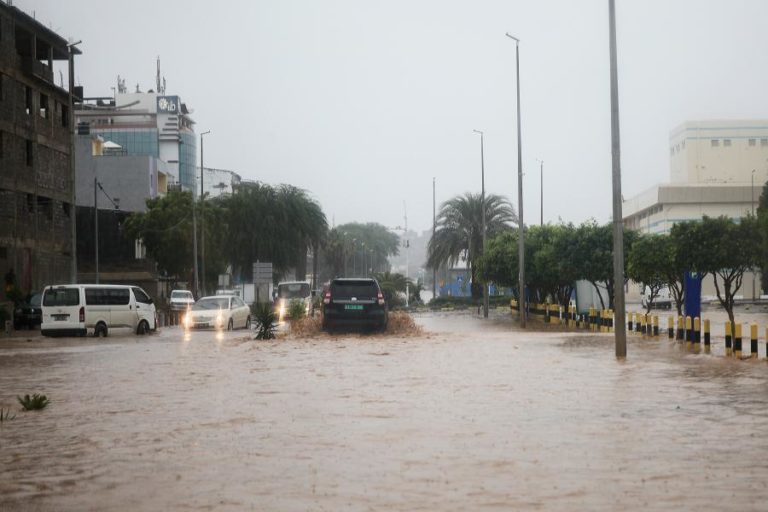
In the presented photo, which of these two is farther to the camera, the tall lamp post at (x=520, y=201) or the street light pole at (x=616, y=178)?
the tall lamp post at (x=520, y=201)

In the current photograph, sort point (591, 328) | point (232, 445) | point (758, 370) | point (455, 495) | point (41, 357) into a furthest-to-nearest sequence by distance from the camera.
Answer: point (591, 328)
point (41, 357)
point (758, 370)
point (232, 445)
point (455, 495)

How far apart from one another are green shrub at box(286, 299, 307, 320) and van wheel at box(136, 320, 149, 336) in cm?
960

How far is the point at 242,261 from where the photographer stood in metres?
75.7

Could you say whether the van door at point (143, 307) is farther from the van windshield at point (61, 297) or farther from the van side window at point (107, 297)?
the van windshield at point (61, 297)

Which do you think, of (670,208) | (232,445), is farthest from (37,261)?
(670,208)

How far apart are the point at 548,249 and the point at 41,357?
1127 inches

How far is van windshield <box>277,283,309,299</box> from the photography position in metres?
52.6

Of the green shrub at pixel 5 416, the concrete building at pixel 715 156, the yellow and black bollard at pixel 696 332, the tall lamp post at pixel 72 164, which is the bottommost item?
the green shrub at pixel 5 416

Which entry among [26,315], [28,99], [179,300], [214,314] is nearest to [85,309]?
[214,314]

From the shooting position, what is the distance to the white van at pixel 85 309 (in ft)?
114

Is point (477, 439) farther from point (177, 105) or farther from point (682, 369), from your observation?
point (177, 105)

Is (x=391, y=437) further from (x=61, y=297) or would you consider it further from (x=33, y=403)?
(x=61, y=297)

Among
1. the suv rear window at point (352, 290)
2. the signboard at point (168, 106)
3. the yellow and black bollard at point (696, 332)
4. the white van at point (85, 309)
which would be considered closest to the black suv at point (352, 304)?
the suv rear window at point (352, 290)

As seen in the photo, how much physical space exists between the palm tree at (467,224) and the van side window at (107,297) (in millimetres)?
36930
